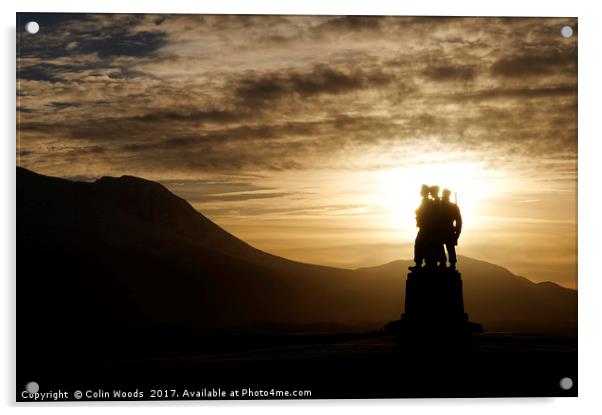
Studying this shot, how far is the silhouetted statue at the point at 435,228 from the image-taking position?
10680 mm

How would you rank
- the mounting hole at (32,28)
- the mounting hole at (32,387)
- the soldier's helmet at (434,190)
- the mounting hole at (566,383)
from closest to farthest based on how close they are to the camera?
the mounting hole at (32,387) → the mounting hole at (32,28) → the mounting hole at (566,383) → the soldier's helmet at (434,190)

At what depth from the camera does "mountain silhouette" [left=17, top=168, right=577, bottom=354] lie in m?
10.2

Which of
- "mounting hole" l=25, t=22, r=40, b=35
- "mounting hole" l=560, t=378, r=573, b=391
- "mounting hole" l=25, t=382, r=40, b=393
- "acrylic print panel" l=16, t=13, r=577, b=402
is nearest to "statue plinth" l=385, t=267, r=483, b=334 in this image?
"acrylic print panel" l=16, t=13, r=577, b=402

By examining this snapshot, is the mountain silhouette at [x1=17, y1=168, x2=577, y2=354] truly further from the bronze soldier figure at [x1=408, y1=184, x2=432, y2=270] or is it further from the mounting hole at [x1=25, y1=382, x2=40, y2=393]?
the mounting hole at [x1=25, y1=382, x2=40, y2=393]

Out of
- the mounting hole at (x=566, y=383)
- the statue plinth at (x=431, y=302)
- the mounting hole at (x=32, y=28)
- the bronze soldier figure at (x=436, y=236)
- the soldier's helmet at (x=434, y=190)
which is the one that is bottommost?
the mounting hole at (x=566, y=383)

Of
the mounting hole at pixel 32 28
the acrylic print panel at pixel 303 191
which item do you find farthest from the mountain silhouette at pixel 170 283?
the mounting hole at pixel 32 28

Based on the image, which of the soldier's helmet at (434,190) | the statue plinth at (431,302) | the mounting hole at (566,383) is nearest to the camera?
the mounting hole at (566,383)

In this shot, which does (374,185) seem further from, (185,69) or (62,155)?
(62,155)

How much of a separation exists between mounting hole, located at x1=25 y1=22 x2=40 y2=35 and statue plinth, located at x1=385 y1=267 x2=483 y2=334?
4.64 meters

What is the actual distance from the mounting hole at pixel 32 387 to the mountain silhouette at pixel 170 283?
19.9 inches

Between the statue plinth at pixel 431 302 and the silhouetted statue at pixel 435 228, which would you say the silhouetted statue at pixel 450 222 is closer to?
the silhouetted statue at pixel 435 228

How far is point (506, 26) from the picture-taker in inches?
413

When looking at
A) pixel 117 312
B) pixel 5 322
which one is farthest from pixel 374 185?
pixel 5 322

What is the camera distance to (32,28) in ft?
33.4
